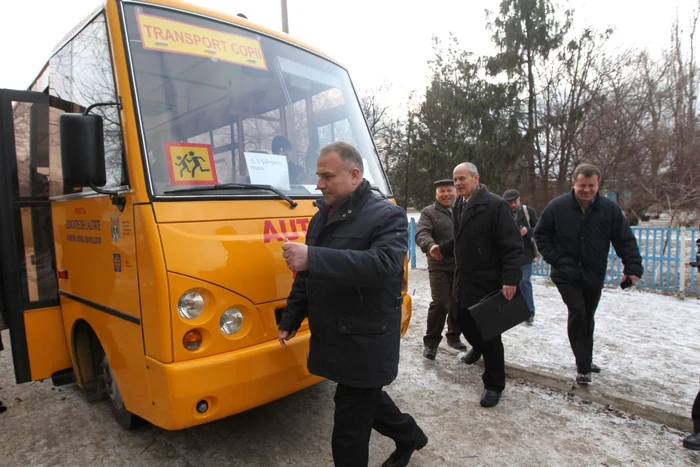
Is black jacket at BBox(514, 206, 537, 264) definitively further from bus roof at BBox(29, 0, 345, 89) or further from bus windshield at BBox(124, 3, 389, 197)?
bus roof at BBox(29, 0, 345, 89)

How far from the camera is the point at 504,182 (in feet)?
66.3

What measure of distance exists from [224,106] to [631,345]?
15.2 ft

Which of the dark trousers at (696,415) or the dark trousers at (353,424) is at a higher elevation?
the dark trousers at (353,424)

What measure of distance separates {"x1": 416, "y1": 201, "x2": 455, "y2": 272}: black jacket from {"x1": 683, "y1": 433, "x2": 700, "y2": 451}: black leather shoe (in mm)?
2277

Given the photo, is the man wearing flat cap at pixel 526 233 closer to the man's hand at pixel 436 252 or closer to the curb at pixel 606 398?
the curb at pixel 606 398

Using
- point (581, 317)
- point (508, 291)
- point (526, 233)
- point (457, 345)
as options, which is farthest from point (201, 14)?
point (526, 233)

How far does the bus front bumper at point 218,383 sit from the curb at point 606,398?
239cm

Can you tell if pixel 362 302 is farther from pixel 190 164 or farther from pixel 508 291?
pixel 508 291

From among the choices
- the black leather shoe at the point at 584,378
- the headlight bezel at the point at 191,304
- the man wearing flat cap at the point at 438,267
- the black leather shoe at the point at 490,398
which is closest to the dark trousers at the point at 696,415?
the black leather shoe at the point at 584,378

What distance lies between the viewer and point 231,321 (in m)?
2.43

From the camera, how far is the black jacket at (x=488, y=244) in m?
3.33

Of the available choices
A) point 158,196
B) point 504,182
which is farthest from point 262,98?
point 504,182

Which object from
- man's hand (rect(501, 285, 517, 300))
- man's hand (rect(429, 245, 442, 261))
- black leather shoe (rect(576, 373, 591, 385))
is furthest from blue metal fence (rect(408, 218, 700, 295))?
man's hand (rect(501, 285, 517, 300))

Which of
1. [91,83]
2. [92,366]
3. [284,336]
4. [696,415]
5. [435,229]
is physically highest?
[91,83]
